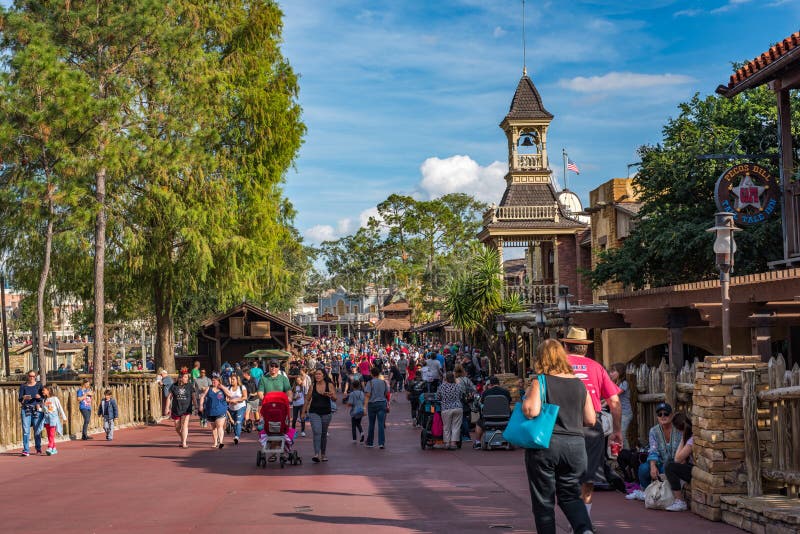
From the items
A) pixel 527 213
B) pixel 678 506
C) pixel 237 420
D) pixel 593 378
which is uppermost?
pixel 527 213

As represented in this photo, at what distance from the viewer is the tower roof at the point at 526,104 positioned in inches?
1644

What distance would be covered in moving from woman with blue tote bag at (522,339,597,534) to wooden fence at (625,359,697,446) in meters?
4.02

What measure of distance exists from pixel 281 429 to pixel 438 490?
4.14 m

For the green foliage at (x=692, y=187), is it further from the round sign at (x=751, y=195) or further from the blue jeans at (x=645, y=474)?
the blue jeans at (x=645, y=474)

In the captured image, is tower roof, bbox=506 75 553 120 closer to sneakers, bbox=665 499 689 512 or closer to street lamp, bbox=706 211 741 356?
street lamp, bbox=706 211 741 356

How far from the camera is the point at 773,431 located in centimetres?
878

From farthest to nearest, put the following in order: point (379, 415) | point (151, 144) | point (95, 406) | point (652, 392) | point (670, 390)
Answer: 1. point (151, 144)
2. point (95, 406)
3. point (379, 415)
4. point (652, 392)
5. point (670, 390)

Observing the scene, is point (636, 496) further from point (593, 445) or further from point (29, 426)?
point (29, 426)

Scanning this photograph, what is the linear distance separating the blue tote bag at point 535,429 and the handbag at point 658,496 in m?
3.54

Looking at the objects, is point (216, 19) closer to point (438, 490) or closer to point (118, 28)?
point (118, 28)

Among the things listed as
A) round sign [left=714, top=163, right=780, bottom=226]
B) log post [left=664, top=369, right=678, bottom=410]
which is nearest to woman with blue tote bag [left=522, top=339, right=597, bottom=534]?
log post [left=664, top=369, right=678, bottom=410]

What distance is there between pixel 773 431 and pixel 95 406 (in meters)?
18.8

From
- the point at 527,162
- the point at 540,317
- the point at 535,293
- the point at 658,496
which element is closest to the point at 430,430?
the point at 540,317

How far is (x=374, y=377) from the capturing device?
61.5 feet
